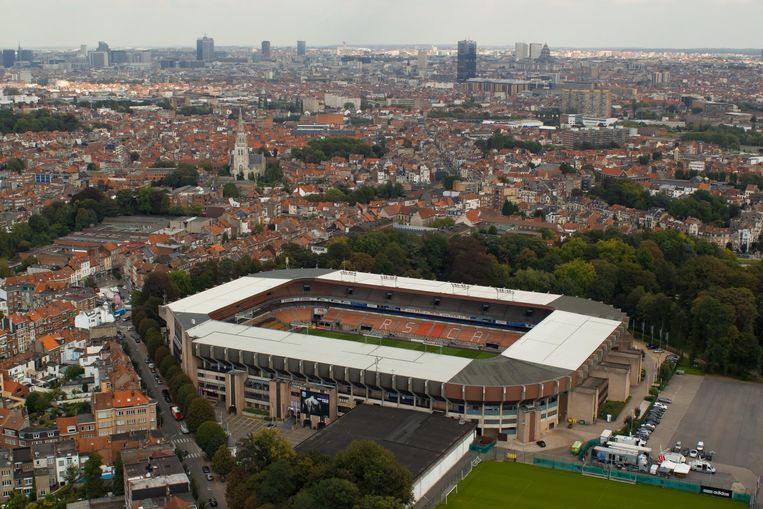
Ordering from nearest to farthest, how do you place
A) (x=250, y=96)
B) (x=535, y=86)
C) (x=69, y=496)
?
(x=69, y=496) < (x=250, y=96) < (x=535, y=86)

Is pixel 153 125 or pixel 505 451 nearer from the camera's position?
pixel 505 451

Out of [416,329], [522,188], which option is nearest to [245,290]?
[416,329]

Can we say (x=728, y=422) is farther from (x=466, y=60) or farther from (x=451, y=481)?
(x=466, y=60)

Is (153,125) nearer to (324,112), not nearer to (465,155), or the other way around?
(324,112)

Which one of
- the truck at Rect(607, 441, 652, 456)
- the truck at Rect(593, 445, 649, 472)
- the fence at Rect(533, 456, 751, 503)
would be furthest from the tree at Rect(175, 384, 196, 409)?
the truck at Rect(607, 441, 652, 456)

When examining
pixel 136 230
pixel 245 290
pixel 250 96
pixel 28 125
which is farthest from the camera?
pixel 250 96

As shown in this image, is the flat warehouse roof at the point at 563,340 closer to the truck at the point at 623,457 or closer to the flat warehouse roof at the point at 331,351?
the flat warehouse roof at the point at 331,351
